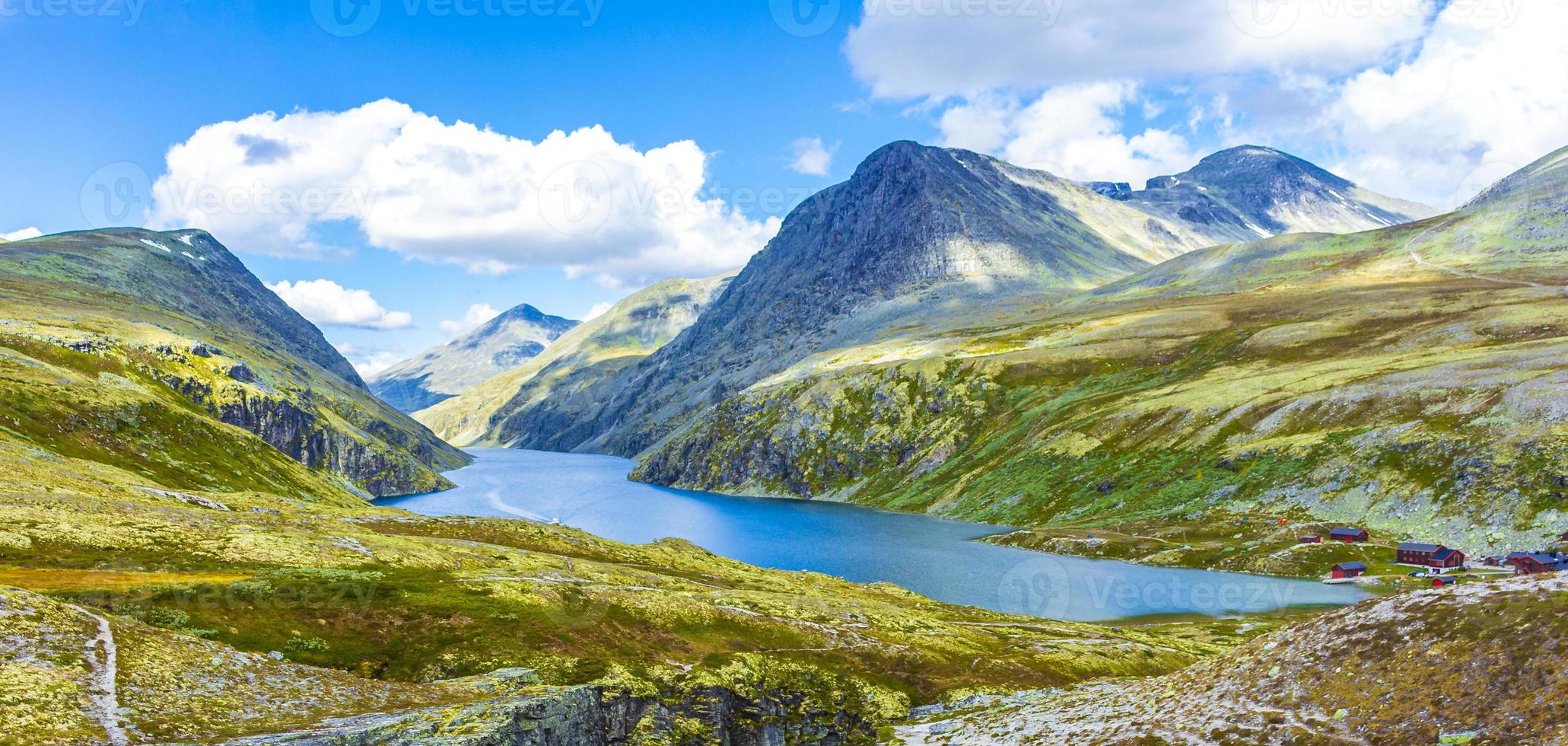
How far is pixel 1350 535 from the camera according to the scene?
12444 centimetres

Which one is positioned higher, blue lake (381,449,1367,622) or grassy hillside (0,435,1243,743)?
grassy hillside (0,435,1243,743)

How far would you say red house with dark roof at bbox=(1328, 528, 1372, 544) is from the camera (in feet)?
407

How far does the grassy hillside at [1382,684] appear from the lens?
86.6 feet

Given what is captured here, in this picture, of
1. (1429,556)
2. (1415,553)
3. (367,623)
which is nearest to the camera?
(367,623)

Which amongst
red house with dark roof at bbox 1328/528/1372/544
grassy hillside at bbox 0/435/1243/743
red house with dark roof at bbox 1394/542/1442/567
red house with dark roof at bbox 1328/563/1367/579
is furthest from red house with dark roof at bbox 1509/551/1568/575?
grassy hillside at bbox 0/435/1243/743

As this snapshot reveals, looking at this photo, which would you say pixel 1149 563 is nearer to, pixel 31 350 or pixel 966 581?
pixel 966 581

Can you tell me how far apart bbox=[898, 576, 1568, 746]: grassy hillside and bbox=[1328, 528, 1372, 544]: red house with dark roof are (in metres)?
106

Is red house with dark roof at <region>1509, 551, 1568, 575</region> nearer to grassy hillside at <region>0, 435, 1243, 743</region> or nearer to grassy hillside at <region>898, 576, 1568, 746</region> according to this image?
grassy hillside at <region>0, 435, 1243, 743</region>

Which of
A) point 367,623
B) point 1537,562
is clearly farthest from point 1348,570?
point 367,623

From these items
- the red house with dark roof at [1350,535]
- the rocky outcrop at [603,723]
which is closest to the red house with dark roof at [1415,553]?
the red house with dark roof at [1350,535]

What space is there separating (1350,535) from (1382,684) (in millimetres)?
115206

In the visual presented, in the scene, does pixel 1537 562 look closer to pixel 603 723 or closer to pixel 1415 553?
pixel 1415 553

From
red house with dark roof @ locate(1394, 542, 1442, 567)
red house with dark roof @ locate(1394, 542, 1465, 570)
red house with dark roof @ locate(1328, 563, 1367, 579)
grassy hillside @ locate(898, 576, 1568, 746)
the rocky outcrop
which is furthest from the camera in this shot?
red house with dark roof @ locate(1328, 563, 1367, 579)

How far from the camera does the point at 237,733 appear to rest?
27.7 meters
